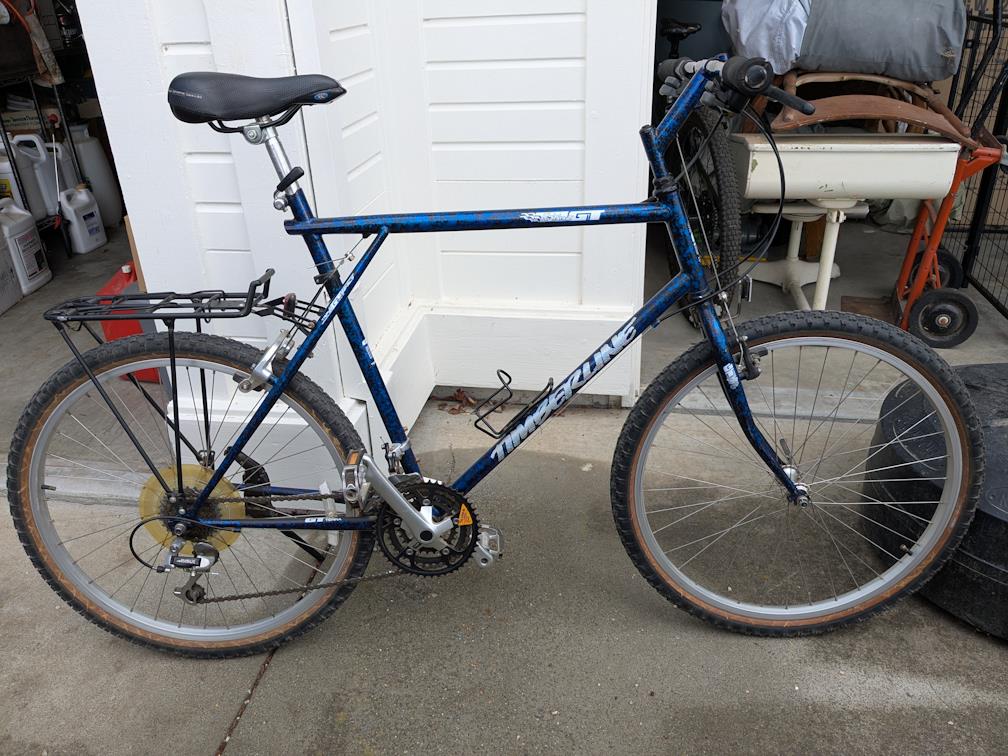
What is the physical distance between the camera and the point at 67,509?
2811mm

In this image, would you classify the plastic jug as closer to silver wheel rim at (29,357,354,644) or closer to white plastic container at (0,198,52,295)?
white plastic container at (0,198,52,295)

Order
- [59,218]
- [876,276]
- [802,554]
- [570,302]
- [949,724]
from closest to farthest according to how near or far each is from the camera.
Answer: [949,724]
[802,554]
[570,302]
[876,276]
[59,218]

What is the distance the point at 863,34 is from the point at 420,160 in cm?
179

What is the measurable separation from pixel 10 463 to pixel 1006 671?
259 cm

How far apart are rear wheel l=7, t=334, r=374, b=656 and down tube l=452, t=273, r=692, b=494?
343 millimetres

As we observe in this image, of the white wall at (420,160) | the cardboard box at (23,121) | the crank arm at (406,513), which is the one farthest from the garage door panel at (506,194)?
the cardboard box at (23,121)

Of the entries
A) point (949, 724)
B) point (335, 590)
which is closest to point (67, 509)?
point (335, 590)

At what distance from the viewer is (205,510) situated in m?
2.08

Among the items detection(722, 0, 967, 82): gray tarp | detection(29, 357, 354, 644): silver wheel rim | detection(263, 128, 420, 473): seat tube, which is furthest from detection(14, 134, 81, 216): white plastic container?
Answer: detection(722, 0, 967, 82): gray tarp

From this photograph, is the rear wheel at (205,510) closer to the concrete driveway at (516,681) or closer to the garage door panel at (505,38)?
the concrete driveway at (516,681)

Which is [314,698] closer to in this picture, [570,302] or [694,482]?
[694,482]

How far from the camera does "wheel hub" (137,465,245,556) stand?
2064 mm

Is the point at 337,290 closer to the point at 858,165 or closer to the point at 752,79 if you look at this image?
the point at 752,79

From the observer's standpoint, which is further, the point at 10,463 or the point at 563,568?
the point at 563,568
